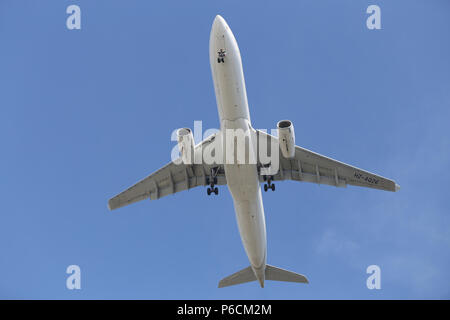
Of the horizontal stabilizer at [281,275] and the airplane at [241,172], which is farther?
the horizontal stabilizer at [281,275]

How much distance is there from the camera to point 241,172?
28.0 m

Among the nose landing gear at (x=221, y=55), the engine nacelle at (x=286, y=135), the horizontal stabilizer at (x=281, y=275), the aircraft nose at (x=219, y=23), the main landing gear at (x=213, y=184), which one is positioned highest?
the aircraft nose at (x=219, y=23)

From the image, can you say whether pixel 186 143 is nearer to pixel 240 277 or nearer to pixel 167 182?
pixel 167 182

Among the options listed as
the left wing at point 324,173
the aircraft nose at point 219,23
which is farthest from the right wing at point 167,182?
the aircraft nose at point 219,23

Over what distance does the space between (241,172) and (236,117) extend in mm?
3138

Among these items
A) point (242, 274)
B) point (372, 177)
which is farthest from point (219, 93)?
point (242, 274)

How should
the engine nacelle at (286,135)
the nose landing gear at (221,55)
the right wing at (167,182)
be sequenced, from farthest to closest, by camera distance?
the right wing at (167,182)
the engine nacelle at (286,135)
the nose landing gear at (221,55)

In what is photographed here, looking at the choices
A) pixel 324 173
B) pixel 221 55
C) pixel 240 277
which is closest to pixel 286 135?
pixel 221 55

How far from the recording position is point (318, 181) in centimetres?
3222

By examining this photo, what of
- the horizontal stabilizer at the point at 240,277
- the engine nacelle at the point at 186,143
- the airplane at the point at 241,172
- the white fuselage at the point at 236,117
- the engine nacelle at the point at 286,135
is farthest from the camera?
the horizontal stabilizer at the point at 240,277

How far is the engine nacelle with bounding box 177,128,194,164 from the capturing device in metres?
28.2

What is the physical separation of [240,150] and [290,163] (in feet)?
19.7

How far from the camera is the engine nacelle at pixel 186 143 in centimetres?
2822

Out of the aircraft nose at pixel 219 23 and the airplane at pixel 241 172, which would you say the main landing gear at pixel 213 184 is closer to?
the airplane at pixel 241 172
